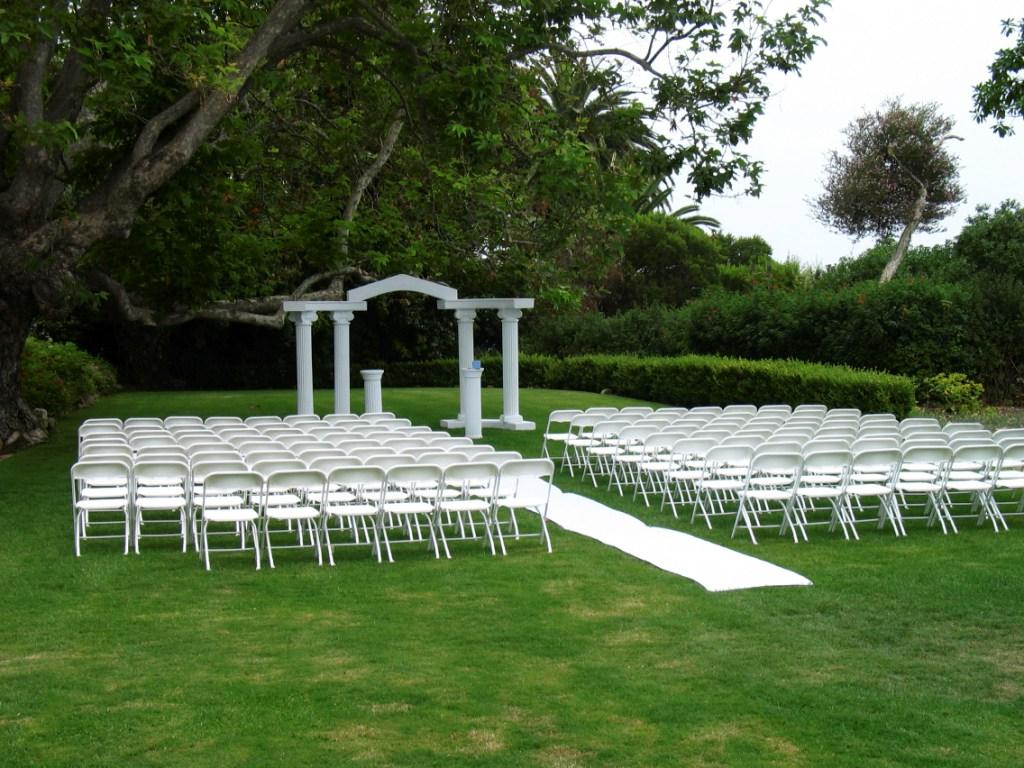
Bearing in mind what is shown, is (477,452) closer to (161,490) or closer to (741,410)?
(161,490)

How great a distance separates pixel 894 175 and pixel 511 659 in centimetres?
3712

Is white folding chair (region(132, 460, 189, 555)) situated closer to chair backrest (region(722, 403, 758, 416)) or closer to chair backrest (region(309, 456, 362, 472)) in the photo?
chair backrest (region(309, 456, 362, 472))

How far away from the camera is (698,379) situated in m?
24.7

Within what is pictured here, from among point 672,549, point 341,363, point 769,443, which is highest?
point 341,363

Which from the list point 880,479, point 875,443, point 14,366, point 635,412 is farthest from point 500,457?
point 14,366

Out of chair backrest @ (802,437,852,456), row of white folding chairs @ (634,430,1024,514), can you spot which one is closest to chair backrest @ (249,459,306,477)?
row of white folding chairs @ (634,430,1024,514)

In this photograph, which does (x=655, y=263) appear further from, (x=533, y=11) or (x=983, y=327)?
(x=533, y=11)

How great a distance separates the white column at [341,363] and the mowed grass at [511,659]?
400 inches

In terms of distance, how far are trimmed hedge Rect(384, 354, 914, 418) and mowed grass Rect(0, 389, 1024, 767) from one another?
9430mm

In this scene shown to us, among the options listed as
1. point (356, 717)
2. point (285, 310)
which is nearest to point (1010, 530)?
point (356, 717)

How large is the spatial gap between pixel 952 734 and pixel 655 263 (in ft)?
150

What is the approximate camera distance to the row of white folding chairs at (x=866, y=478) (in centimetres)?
1026

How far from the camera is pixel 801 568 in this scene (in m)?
8.98

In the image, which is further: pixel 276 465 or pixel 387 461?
pixel 387 461
